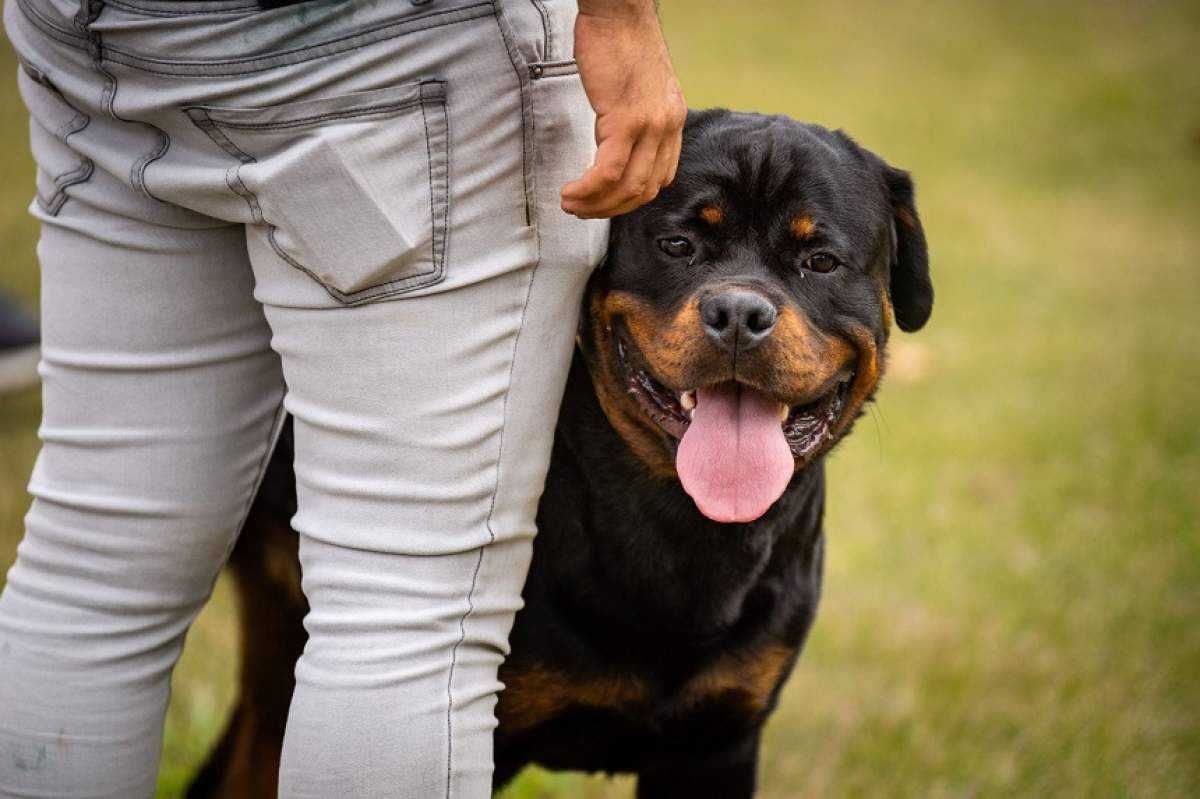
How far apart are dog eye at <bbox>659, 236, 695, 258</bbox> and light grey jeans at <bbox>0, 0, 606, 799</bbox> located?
0.55 metres

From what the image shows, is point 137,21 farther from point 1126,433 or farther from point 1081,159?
point 1081,159

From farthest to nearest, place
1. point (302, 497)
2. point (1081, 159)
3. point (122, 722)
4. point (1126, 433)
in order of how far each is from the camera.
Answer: point (1081, 159) → point (1126, 433) → point (122, 722) → point (302, 497)

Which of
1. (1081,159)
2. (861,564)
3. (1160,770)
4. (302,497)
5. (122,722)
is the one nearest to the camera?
(302,497)

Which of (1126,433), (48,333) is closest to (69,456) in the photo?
(48,333)

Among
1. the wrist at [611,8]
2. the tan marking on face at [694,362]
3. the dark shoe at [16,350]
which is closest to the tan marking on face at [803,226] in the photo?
the tan marking on face at [694,362]

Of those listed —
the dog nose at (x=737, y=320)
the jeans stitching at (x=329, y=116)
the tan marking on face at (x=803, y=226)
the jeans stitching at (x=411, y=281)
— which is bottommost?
the dog nose at (x=737, y=320)

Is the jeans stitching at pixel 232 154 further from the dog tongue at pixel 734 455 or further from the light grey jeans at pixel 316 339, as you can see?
the dog tongue at pixel 734 455

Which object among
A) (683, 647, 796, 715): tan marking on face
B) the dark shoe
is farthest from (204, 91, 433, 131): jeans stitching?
the dark shoe

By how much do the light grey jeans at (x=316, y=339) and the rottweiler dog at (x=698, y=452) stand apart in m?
0.45

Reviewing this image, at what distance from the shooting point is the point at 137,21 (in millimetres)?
1438

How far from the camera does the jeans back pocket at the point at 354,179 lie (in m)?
1.47

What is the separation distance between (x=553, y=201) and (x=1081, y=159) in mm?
9417

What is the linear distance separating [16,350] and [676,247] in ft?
11.8

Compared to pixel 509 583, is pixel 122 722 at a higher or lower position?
lower
